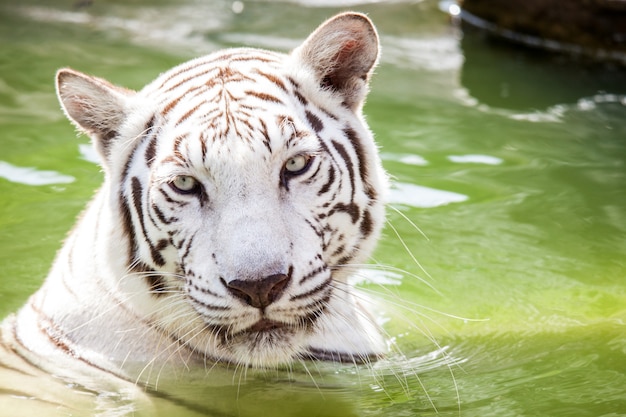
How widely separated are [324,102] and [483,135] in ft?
7.75

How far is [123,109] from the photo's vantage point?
281cm

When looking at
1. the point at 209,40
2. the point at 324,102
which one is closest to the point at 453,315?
the point at 324,102

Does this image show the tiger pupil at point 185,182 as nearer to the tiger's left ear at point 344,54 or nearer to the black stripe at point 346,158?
the black stripe at point 346,158

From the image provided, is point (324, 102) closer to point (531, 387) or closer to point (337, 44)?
point (337, 44)

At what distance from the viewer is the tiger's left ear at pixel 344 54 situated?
2.79 metres

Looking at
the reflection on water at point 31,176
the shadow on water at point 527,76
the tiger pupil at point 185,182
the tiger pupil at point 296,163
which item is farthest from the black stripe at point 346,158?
the shadow on water at point 527,76

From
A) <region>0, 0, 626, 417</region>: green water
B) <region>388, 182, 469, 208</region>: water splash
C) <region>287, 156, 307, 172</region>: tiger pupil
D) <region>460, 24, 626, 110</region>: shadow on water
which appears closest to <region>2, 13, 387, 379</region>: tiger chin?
<region>287, 156, 307, 172</region>: tiger pupil

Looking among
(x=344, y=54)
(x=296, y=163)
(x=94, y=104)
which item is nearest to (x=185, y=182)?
(x=296, y=163)

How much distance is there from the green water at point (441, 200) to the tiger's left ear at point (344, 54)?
2.01 feet

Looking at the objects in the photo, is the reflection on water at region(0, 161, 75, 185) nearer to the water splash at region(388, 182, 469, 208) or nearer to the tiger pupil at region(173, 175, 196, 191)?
the water splash at region(388, 182, 469, 208)

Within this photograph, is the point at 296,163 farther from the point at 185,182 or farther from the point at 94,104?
the point at 94,104

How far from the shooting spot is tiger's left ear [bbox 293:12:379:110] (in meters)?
2.79

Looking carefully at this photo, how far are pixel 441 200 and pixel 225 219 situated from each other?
81.1 inches

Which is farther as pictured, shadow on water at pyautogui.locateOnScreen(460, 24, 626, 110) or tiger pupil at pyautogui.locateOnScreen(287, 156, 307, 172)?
shadow on water at pyautogui.locateOnScreen(460, 24, 626, 110)
